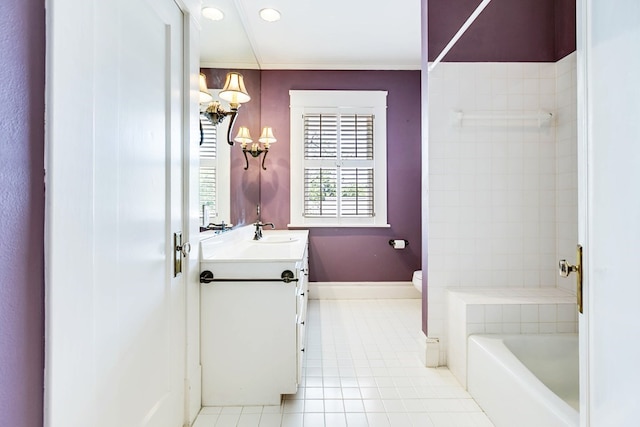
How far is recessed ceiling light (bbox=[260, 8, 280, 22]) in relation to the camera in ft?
9.00

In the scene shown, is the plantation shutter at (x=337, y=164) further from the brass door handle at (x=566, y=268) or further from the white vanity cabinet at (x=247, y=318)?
the brass door handle at (x=566, y=268)

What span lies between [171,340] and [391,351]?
1.59 meters

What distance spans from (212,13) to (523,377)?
8.91 feet

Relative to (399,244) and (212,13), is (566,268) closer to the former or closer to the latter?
(212,13)

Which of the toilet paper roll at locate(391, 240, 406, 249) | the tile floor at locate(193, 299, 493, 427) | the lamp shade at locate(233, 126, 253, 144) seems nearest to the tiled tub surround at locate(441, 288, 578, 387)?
the tile floor at locate(193, 299, 493, 427)

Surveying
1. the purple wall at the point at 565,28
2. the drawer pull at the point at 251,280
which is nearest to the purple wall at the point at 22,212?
the drawer pull at the point at 251,280

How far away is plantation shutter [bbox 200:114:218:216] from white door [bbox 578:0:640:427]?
6.08 ft

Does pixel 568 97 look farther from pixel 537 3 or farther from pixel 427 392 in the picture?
pixel 427 392

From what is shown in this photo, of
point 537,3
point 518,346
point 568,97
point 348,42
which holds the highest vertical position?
point 348,42

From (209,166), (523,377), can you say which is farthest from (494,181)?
(209,166)

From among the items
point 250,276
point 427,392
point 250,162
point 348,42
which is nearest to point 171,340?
point 250,276

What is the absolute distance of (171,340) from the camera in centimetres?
142

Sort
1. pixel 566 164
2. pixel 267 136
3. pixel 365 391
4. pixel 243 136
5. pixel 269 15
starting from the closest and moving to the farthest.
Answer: pixel 365 391 < pixel 566 164 < pixel 269 15 < pixel 243 136 < pixel 267 136

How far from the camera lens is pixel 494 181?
227cm
